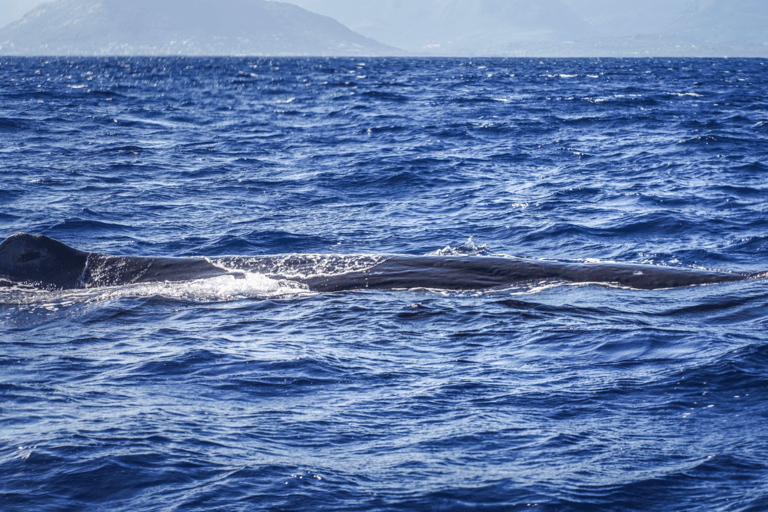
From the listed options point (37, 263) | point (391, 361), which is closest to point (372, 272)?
point (391, 361)

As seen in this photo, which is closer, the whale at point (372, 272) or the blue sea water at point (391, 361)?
the blue sea water at point (391, 361)

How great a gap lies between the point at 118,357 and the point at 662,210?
12.2m

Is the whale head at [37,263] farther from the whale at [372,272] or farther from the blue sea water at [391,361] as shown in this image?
the blue sea water at [391,361]

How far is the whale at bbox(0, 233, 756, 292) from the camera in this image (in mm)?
9812

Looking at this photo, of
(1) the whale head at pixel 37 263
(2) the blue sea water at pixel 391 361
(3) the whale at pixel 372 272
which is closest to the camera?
(2) the blue sea water at pixel 391 361

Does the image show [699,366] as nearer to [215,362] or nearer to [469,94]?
[215,362]

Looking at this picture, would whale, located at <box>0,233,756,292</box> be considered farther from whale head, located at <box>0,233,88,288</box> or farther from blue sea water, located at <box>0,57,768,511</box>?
blue sea water, located at <box>0,57,768,511</box>

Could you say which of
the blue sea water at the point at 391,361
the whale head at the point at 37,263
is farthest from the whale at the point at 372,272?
the blue sea water at the point at 391,361

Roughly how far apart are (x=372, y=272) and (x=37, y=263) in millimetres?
4378

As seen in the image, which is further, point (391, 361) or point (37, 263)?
point (37, 263)

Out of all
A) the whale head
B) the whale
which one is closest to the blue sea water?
the whale

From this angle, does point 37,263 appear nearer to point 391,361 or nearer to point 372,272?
point 372,272

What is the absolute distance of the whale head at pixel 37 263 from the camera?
33.9 ft

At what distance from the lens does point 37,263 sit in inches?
410
